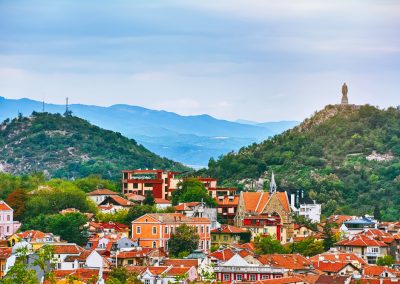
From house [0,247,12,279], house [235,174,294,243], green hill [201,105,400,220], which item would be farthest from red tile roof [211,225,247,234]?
green hill [201,105,400,220]

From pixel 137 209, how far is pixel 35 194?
1018cm

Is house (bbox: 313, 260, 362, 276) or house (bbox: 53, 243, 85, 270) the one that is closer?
house (bbox: 53, 243, 85, 270)

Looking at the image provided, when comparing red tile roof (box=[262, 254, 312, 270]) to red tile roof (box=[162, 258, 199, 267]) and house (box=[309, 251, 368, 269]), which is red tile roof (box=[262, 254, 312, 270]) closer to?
house (box=[309, 251, 368, 269])

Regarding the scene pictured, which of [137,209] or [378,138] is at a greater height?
[378,138]

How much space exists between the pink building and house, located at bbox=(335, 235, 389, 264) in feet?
66.9

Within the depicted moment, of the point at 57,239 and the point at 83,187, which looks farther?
the point at 83,187

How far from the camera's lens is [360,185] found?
121125mm

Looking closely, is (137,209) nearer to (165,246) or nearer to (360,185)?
(165,246)

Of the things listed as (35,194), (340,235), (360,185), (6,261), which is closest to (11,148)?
(360,185)

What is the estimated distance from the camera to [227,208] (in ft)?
304

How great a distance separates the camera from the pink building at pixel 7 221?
85.0 metres

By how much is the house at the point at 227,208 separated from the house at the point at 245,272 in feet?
67.0

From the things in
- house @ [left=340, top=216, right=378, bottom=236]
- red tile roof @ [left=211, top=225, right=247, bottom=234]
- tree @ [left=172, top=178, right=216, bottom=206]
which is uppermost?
tree @ [left=172, top=178, right=216, bottom=206]

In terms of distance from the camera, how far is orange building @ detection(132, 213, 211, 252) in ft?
264
